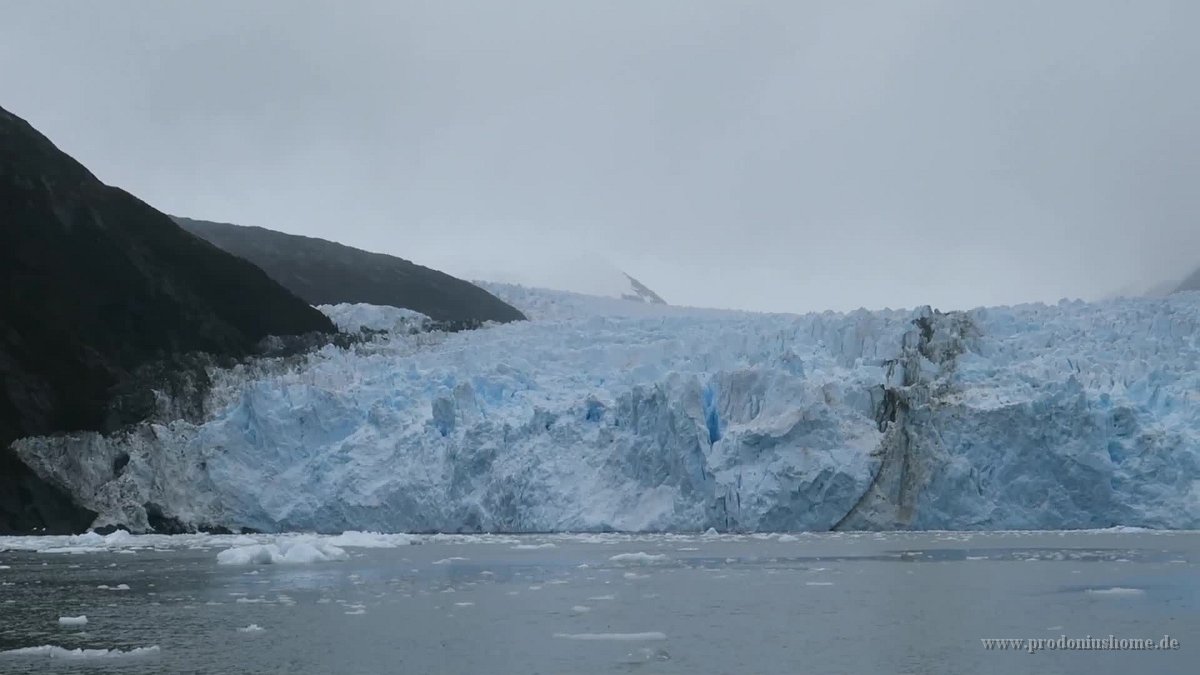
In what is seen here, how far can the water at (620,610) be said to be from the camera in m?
7.12

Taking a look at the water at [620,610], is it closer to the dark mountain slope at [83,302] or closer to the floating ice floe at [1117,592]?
the floating ice floe at [1117,592]

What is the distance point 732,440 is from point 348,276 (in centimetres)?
3028

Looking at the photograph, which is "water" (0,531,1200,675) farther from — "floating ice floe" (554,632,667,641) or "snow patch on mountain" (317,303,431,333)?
"snow patch on mountain" (317,303,431,333)

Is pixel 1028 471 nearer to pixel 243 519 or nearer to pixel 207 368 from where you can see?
pixel 243 519

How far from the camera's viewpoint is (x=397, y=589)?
11211 millimetres

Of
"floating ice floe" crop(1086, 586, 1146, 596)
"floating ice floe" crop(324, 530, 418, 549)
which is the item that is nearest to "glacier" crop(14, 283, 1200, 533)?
"floating ice floe" crop(324, 530, 418, 549)

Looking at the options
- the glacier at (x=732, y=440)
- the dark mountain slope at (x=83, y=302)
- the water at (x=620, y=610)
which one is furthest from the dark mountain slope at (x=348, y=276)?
the water at (x=620, y=610)

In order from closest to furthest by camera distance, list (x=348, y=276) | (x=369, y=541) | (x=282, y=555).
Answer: (x=282, y=555), (x=369, y=541), (x=348, y=276)

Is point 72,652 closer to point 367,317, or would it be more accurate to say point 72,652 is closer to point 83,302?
point 83,302

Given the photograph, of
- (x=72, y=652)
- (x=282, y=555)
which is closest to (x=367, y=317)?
(x=282, y=555)

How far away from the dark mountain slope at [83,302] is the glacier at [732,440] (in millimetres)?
1099

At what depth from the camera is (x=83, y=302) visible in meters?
27.8

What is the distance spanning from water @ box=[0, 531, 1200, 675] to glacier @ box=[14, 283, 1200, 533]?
11.9ft

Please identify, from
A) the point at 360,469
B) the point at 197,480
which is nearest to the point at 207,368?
the point at 197,480
